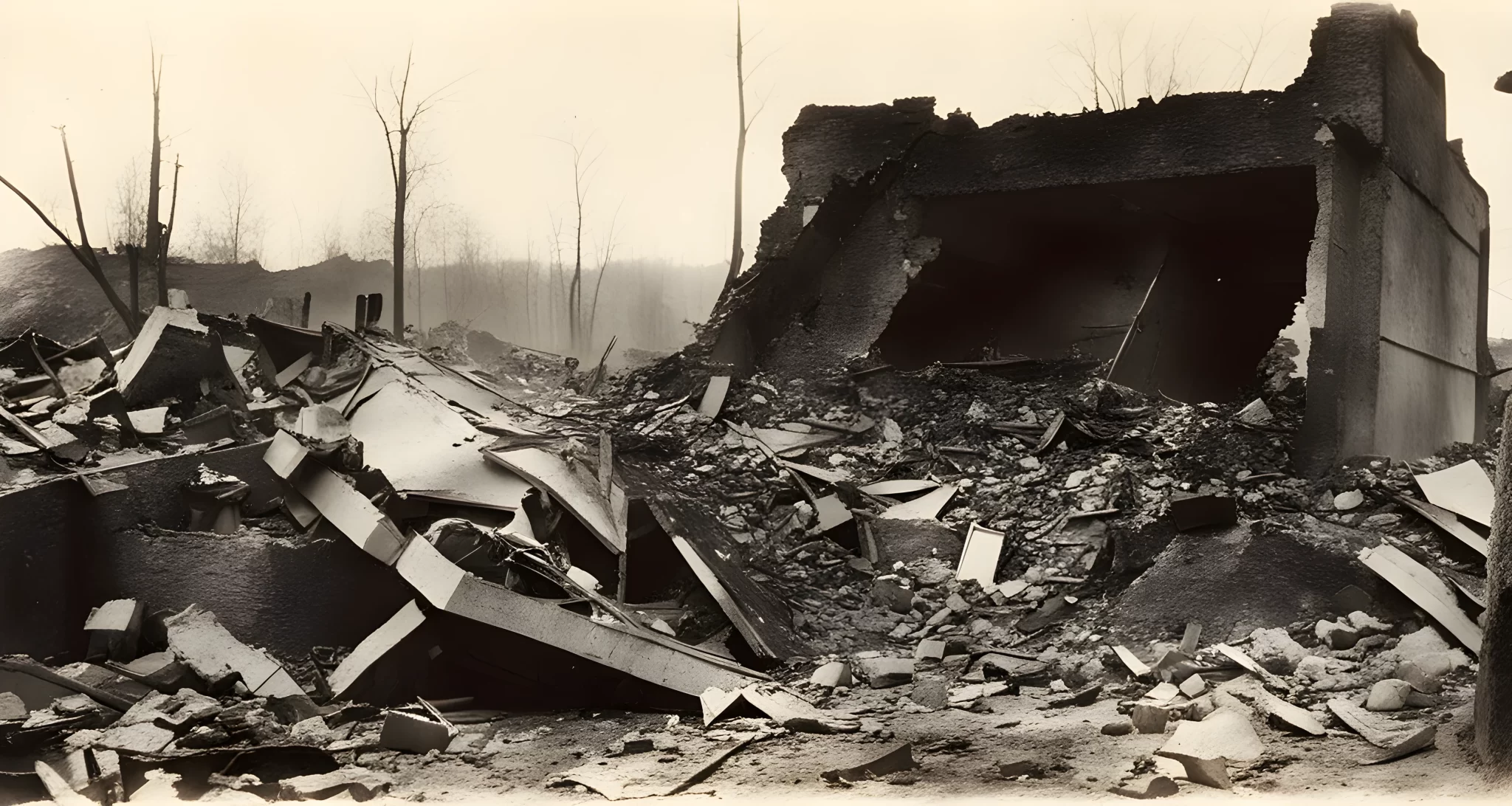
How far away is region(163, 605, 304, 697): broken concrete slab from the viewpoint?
15.6 feet

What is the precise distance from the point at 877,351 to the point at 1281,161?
11.8 feet

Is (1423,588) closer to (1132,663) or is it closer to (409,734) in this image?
(1132,663)

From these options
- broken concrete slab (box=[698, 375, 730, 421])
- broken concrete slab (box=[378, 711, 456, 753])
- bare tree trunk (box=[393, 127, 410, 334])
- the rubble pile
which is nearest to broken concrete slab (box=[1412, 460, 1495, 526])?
the rubble pile

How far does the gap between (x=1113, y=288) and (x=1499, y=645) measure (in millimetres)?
7679

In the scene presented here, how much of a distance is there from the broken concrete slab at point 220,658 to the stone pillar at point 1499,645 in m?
4.81

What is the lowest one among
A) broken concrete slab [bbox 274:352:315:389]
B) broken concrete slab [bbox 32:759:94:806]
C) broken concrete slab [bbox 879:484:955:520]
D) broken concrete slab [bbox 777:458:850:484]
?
broken concrete slab [bbox 32:759:94:806]

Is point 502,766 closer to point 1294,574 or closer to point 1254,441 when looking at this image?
point 1294,574

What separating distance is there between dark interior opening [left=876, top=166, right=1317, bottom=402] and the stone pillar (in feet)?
20.5

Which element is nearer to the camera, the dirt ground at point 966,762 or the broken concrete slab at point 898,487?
the dirt ground at point 966,762

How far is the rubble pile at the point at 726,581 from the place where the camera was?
4.08 m

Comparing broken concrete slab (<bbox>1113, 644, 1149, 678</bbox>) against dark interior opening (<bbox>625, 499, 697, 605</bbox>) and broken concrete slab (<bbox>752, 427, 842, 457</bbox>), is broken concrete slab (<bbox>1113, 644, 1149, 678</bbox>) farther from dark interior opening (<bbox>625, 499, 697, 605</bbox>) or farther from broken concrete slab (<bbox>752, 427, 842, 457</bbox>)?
broken concrete slab (<bbox>752, 427, 842, 457</bbox>)

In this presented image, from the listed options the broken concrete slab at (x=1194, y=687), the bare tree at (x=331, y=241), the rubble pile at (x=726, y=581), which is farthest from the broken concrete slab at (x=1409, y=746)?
the bare tree at (x=331, y=241)

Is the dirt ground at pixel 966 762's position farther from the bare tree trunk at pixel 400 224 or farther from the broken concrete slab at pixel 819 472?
the bare tree trunk at pixel 400 224

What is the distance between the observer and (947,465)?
763 centimetres
